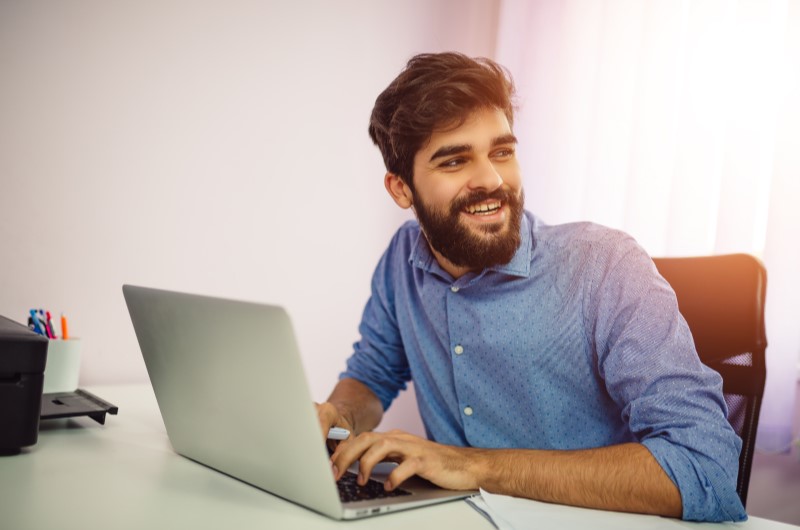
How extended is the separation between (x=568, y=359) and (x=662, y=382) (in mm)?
228

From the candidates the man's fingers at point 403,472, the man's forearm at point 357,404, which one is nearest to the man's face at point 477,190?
the man's forearm at point 357,404

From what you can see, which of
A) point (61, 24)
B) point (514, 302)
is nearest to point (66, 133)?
point (61, 24)

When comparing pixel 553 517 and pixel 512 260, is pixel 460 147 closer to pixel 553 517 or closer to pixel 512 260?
pixel 512 260

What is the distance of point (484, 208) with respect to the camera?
117 centimetres

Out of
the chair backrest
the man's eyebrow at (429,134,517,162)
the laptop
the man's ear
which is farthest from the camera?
the man's ear

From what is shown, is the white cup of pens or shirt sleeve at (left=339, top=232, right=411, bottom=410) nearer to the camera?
the white cup of pens

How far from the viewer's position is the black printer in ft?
2.58

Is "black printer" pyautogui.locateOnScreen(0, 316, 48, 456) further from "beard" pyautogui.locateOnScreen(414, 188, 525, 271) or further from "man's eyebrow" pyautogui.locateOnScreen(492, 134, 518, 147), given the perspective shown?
"man's eyebrow" pyautogui.locateOnScreen(492, 134, 518, 147)

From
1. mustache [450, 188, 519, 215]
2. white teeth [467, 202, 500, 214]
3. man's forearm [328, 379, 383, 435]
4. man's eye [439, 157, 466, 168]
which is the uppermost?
man's eye [439, 157, 466, 168]

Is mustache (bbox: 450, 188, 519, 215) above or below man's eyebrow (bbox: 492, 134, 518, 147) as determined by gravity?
below

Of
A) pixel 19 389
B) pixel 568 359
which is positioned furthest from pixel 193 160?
pixel 568 359

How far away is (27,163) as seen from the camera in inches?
52.8

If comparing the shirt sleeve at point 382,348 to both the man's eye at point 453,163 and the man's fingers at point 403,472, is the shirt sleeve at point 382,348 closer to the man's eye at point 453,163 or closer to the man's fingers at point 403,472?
the man's eye at point 453,163

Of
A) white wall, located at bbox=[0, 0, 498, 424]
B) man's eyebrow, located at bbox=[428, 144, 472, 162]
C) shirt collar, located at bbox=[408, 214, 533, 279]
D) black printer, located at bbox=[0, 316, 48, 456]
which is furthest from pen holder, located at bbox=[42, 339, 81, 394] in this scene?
man's eyebrow, located at bbox=[428, 144, 472, 162]
